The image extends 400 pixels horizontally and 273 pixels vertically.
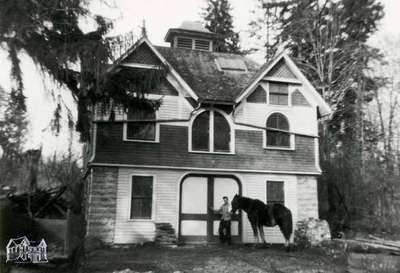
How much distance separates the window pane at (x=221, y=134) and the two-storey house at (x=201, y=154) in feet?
0.14

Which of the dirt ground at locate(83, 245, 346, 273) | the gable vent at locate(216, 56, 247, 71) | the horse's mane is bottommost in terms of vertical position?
the dirt ground at locate(83, 245, 346, 273)

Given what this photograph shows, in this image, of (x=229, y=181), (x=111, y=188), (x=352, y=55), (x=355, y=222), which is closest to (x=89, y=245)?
(x=111, y=188)

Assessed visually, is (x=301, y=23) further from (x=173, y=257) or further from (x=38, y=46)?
(x=38, y=46)

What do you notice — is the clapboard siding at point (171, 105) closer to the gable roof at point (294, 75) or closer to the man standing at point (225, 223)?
the gable roof at point (294, 75)

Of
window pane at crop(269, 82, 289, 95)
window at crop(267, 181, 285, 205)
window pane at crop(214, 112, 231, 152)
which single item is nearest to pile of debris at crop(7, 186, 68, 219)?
window pane at crop(214, 112, 231, 152)

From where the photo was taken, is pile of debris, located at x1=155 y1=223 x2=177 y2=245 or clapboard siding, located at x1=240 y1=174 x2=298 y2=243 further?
clapboard siding, located at x1=240 y1=174 x2=298 y2=243

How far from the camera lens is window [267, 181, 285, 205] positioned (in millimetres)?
19188

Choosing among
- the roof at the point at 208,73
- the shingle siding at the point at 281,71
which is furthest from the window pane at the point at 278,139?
the shingle siding at the point at 281,71

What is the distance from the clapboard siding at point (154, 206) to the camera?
17.1 m

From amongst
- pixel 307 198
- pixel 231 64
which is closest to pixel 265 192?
pixel 307 198

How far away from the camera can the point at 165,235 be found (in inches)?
674

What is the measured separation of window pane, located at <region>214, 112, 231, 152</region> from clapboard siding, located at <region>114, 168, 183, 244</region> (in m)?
2.13

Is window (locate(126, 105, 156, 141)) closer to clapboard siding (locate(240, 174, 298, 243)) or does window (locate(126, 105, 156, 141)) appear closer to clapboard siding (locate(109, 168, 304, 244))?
clapboard siding (locate(109, 168, 304, 244))

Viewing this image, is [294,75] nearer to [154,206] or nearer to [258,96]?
[258,96]
